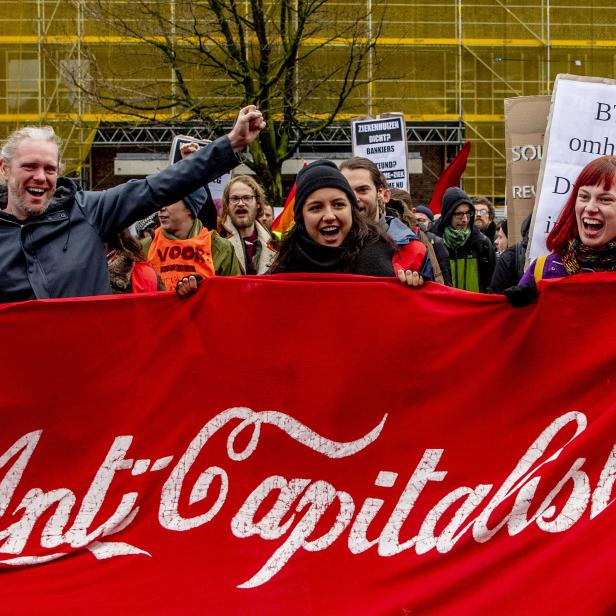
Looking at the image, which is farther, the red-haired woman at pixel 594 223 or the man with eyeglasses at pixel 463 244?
the man with eyeglasses at pixel 463 244

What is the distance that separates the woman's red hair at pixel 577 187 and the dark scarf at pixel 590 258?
55 millimetres

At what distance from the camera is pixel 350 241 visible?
4891mm

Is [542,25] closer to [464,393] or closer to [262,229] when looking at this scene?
[262,229]

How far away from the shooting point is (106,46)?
87.0 ft

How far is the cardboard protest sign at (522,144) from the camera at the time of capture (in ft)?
23.4

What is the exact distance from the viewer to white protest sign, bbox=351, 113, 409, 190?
41.8 feet

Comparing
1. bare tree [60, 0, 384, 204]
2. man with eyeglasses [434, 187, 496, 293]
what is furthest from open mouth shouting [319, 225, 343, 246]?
bare tree [60, 0, 384, 204]

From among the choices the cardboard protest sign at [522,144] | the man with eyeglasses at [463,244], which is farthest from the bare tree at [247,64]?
the cardboard protest sign at [522,144]

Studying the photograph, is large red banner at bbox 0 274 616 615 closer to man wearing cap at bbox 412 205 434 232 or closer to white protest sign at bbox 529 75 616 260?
white protest sign at bbox 529 75 616 260

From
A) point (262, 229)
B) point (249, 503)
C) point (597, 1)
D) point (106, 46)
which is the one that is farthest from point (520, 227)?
point (597, 1)

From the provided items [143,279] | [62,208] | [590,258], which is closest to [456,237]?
[143,279]

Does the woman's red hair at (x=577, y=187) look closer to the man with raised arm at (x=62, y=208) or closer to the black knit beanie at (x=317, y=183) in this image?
the black knit beanie at (x=317, y=183)

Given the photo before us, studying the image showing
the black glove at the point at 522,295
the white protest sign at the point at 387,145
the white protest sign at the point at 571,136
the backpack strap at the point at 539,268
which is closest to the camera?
the black glove at the point at 522,295

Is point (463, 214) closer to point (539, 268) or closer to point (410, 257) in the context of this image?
point (410, 257)
